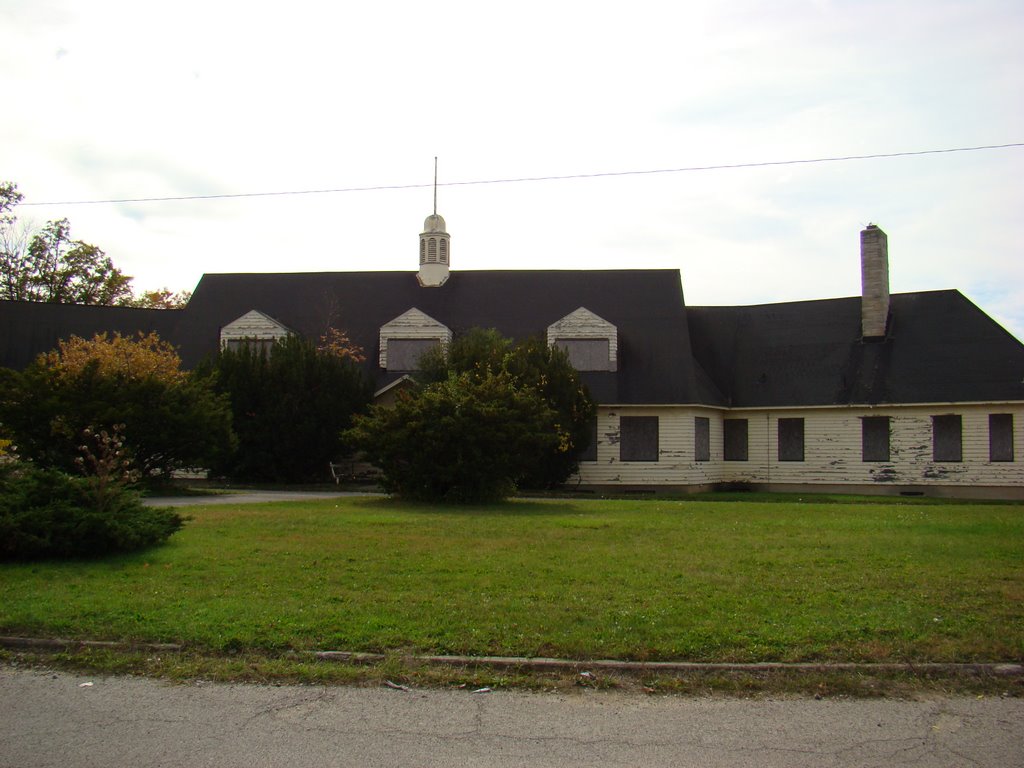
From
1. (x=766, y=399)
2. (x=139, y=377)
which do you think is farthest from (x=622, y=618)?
(x=766, y=399)

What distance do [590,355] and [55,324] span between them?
2020 centimetres

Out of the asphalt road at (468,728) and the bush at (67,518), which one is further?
the bush at (67,518)

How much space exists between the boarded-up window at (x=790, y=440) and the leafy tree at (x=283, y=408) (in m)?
14.9

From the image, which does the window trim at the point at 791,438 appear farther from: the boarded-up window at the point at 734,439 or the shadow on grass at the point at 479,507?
the shadow on grass at the point at 479,507

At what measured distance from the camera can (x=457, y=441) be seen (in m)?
22.1

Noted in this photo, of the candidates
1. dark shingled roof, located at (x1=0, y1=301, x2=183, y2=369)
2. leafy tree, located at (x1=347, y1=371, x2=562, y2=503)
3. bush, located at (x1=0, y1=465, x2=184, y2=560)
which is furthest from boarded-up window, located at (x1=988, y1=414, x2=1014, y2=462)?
dark shingled roof, located at (x1=0, y1=301, x2=183, y2=369)

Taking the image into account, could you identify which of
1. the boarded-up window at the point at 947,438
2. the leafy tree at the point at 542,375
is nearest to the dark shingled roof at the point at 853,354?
the boarded-up window at the point at 947,438

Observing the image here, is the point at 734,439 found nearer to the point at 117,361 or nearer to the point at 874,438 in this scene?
the point at 874,438

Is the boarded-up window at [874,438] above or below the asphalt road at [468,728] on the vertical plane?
above

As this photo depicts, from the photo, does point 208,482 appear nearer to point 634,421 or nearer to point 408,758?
point 634,421

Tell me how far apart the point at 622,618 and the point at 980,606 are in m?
3.61

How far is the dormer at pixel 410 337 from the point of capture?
1334 inches

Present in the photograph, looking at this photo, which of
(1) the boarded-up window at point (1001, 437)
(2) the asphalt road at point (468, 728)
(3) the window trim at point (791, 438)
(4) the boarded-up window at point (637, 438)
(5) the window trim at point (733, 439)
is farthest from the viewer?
(5) the window trim at point (733, 439)

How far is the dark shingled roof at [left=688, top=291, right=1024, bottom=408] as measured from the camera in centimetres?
3081
